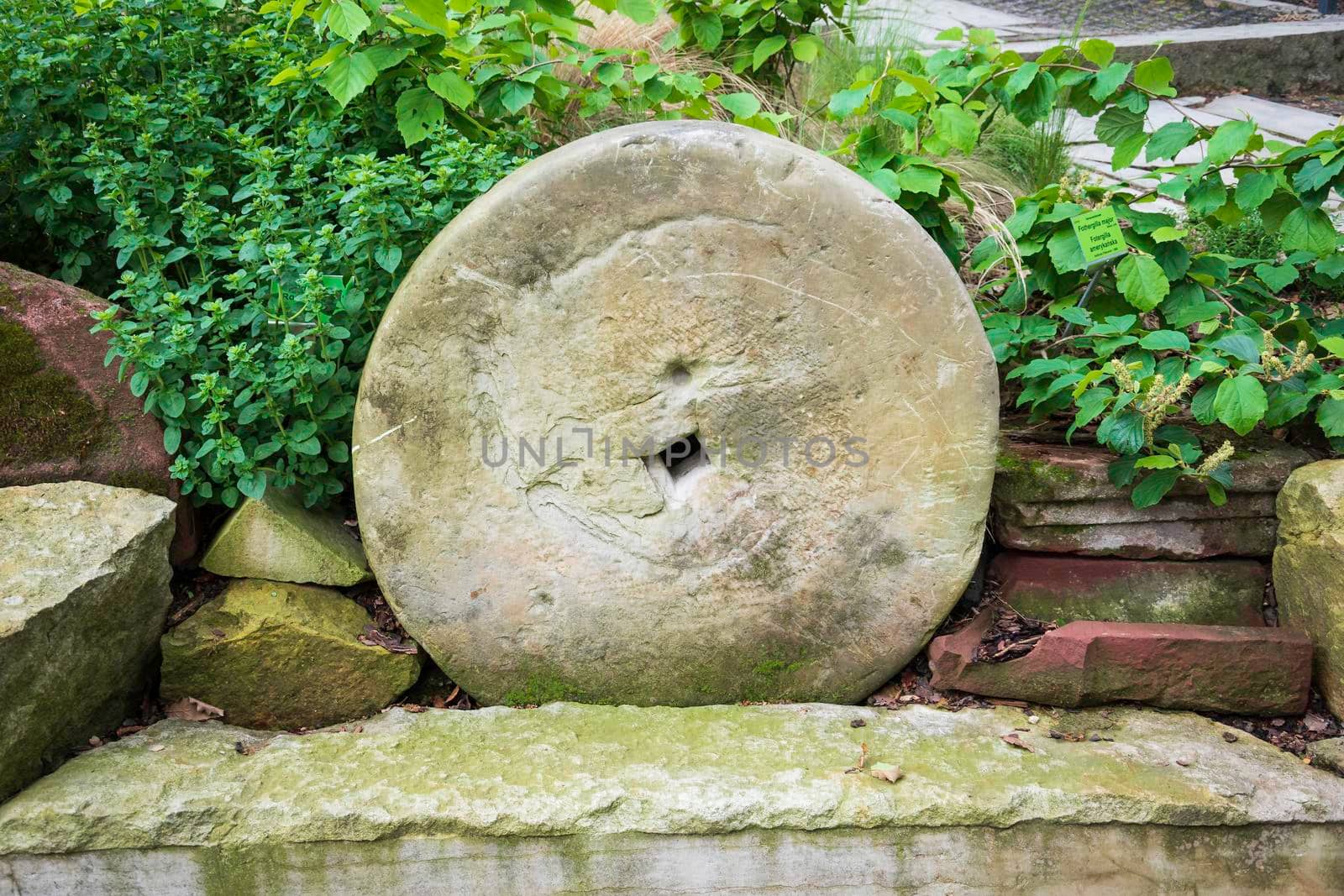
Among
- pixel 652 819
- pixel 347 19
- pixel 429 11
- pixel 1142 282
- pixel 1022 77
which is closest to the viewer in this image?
pixel 652 819

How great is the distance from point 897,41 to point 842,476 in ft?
9.25

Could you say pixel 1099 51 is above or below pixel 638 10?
below

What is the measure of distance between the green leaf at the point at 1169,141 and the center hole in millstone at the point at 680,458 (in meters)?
1.30

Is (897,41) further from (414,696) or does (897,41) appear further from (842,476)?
(414,696)

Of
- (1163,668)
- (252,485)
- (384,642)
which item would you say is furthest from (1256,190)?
(252,485)

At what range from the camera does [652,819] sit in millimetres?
2047

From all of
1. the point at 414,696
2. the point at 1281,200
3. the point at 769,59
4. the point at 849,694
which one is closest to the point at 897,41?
the point at 769,59

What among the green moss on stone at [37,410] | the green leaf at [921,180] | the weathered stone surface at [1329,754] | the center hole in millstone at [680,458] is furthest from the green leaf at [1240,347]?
the green moss on stone at [37,410]

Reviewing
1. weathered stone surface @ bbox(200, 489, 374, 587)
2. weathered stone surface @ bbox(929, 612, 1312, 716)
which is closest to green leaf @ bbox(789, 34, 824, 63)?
weathered stone surface @ bbox(929, 612, 1312, 716)

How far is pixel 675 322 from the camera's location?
221cm

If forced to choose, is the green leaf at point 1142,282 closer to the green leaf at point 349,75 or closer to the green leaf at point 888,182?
the green leaf at point 888,182

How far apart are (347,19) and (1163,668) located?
7.58 ft

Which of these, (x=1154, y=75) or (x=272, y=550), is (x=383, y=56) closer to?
(x=272, y=550)

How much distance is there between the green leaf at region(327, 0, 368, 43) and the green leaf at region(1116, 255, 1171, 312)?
72.9 inches
